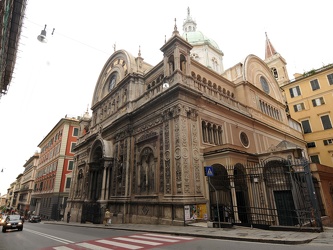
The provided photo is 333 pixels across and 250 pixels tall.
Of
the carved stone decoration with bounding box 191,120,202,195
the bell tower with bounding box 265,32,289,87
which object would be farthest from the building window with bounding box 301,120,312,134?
the carved stone decoration with bounding box 191,120,202,195

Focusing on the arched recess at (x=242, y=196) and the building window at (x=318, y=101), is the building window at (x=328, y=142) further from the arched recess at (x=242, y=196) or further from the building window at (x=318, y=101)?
the arched recess at (x=242, y=196)

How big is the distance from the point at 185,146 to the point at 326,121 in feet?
86.8

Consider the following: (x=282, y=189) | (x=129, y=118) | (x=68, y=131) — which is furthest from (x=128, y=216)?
(x=68, y=131)

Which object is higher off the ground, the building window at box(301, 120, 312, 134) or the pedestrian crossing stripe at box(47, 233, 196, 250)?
the building window at box(301, 120, 312, 134)

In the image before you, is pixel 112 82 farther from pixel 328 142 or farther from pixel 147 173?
pixel 328 142

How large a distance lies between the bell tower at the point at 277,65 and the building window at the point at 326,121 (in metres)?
21.0

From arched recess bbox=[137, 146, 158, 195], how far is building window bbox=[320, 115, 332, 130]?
27152 mm

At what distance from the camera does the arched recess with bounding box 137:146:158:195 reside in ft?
53.7

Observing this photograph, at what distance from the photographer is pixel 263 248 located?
20.3 feet

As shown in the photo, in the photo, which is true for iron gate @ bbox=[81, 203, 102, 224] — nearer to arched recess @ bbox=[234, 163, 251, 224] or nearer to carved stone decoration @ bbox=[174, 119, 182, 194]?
carved stone decoration @ bbox=[174, 119, 182, 194]

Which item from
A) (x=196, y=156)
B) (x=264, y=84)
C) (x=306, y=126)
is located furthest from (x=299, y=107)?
(x=196, y=156)

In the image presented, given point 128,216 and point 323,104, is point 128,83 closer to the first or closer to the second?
point 128,216

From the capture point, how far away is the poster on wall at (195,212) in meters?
12.6

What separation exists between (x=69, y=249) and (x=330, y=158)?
110ft
